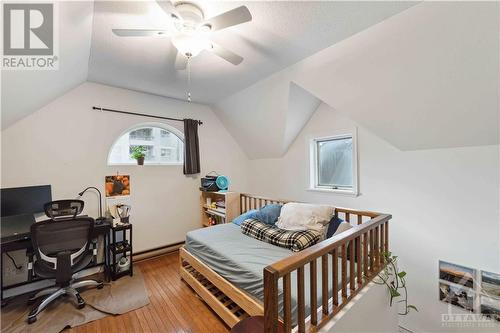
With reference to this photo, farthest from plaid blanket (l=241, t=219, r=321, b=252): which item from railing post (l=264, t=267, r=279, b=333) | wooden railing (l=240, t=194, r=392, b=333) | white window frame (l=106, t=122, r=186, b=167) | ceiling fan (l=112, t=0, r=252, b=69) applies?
white window frame (l=106, t=122, r=186, b=167)

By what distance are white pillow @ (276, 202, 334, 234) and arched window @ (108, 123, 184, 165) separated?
226 centimetres

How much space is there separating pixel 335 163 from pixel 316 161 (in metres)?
0.30

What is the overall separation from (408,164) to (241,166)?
116 inches

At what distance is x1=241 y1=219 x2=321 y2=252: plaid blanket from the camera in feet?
6.37

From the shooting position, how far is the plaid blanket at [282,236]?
1942 millimetres

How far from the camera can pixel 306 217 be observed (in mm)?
2197

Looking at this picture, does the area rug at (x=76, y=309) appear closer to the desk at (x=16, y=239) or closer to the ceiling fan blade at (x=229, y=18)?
the desk at (x=16, y=239)

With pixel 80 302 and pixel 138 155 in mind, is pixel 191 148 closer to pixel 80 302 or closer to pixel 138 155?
pixel 138 155

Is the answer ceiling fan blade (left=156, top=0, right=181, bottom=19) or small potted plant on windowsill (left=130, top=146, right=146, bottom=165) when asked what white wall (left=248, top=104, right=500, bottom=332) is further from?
small potted plant on windowsill (left=130, top=146, right=146, bottom=165)

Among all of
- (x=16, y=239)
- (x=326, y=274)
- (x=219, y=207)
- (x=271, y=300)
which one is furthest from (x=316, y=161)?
(x=16, y=239)

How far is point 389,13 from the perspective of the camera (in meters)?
1.60

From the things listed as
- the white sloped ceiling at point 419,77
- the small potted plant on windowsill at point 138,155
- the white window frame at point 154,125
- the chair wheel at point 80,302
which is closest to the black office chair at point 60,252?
the chair wheel at point 80,302

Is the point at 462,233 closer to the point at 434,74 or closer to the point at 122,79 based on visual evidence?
the point at 434,74

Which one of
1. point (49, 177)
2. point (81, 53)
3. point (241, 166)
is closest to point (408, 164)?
point (241, 166)
